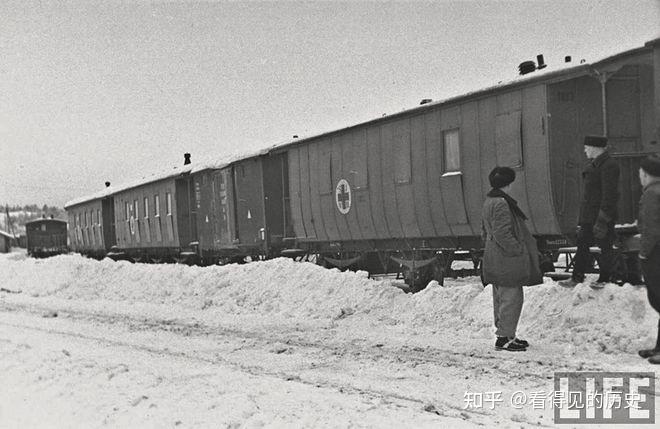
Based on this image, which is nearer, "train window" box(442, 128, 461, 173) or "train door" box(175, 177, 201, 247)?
"train window" box(442, 128, 461, 173)

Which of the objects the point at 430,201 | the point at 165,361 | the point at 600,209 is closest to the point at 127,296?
the point at 430,201

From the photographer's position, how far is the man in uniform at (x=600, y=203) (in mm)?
7504

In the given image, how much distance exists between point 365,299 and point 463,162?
2.74 metres

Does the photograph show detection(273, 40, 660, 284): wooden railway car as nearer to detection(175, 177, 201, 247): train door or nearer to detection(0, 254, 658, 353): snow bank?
detection(0, 254, 658, 353): snow bank

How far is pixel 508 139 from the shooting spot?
9.95 metres

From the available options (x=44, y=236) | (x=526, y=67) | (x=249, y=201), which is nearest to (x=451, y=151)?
(x=526, y=67)

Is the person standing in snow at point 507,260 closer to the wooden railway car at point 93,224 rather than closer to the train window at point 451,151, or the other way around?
the train window at point 451,151

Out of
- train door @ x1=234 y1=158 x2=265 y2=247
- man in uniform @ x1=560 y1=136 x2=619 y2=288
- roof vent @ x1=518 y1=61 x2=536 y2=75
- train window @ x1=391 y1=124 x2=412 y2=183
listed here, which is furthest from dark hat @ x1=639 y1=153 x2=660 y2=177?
train door @ x1=234 y1=158 x2=265 y2=247

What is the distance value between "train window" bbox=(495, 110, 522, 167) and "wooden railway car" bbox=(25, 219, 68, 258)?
41.8m

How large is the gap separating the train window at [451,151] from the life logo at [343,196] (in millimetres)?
3031

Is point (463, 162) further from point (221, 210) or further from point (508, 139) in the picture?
point (221, 210)

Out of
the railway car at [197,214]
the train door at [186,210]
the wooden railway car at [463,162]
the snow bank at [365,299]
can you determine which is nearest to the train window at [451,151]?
the wooden railway car at [463,162]

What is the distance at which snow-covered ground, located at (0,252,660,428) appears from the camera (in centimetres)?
493

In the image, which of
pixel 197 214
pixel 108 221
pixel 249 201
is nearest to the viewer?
pixel 249 201
